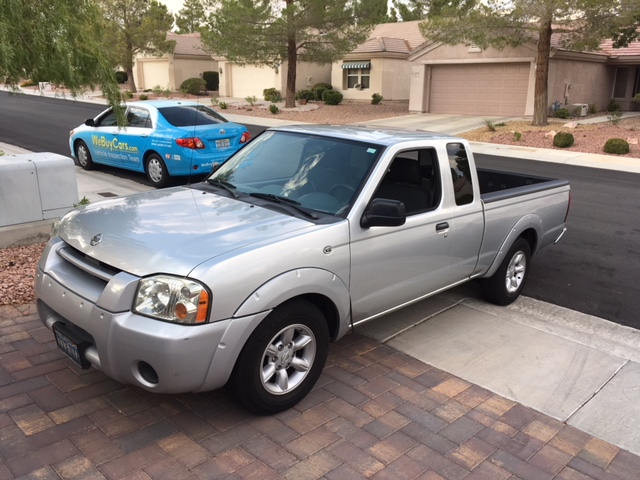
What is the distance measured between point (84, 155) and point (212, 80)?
35260 millimetres

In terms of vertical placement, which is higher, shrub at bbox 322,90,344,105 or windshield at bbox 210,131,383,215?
shrub at bbox 322,90,344,105

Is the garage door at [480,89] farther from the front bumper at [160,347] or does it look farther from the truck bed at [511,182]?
the front bumper at [160,347]

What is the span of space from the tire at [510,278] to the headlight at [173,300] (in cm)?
334

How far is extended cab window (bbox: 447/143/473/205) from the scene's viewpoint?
4.95 m

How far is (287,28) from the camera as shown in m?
26.7

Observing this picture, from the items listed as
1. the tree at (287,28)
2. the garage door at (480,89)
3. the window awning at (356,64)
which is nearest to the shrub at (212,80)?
the window awning at (356,64)

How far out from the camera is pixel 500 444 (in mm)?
3557

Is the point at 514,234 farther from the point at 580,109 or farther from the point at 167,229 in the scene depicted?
the point at 580,109

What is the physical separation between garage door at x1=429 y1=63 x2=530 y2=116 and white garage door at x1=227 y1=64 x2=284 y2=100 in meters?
12.4

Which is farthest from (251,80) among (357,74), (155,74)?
(155,74)

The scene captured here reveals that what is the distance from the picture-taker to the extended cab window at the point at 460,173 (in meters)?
4.95

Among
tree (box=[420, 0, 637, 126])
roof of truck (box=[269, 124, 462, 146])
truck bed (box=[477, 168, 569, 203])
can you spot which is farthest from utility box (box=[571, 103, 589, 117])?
roof of truck (box=[269, 124, 462, 146])

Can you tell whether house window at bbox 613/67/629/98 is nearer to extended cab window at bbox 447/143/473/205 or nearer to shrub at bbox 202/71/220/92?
shrub at bbox 202/71/220/92

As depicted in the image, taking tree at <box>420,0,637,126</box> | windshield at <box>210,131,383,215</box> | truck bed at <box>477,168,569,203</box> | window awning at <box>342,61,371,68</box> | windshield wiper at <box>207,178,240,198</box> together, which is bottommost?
truck bed at <box>477,168,569,203</box>
